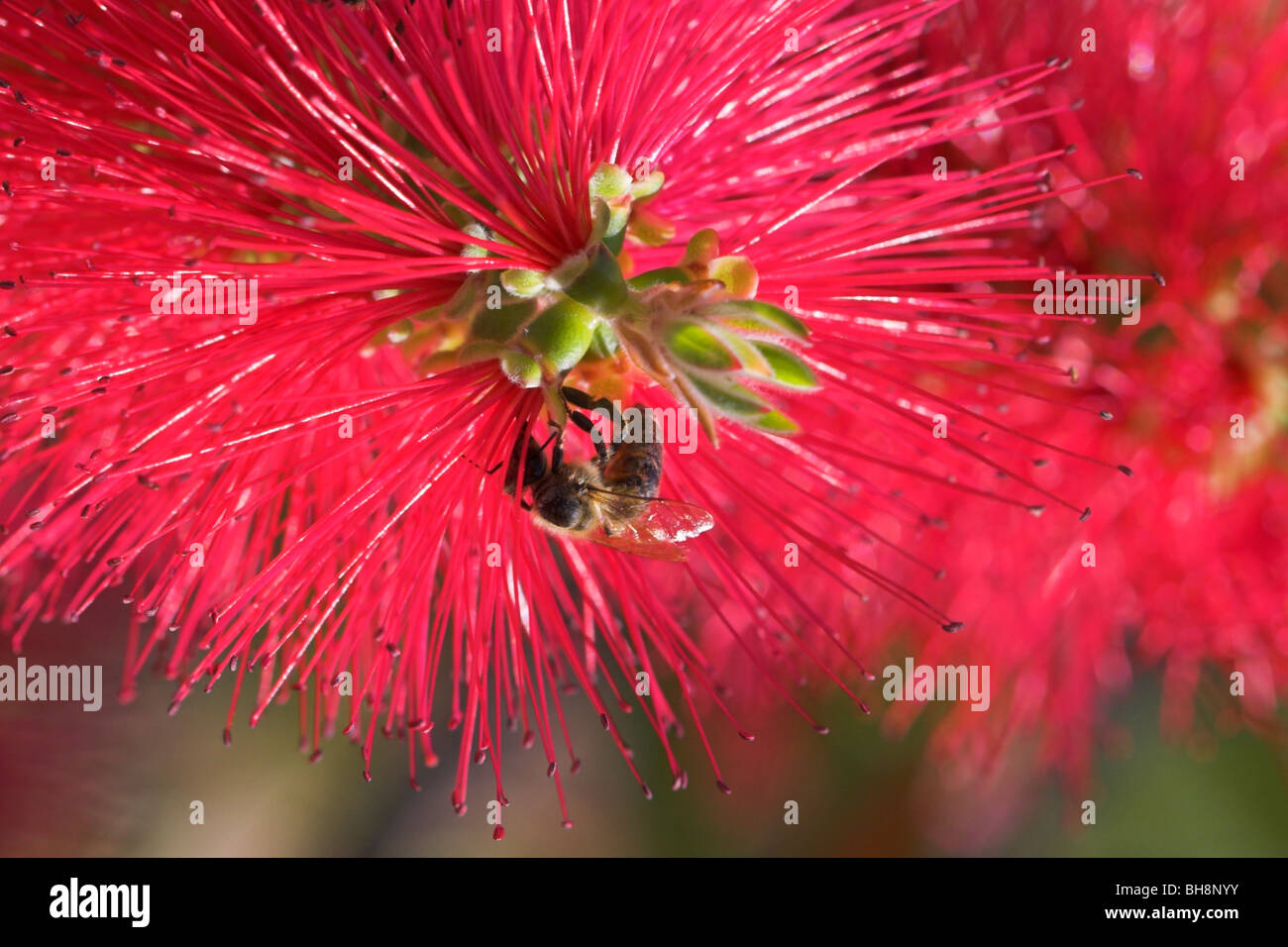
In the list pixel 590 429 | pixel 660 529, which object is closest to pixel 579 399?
pixel 590 429

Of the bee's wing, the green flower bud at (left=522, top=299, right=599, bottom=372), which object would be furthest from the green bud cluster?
the bee's wing

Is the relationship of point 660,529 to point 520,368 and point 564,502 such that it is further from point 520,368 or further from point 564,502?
point 520,368

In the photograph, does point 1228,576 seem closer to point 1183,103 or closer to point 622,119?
point 1183,103

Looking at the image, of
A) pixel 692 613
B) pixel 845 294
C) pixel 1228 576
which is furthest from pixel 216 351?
pixel 1228 576

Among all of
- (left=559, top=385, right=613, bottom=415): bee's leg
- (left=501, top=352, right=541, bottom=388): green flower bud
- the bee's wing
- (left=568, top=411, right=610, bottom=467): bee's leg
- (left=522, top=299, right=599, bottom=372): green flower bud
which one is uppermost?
(left=522, top=299, right=599, bottom=372): green flower bud

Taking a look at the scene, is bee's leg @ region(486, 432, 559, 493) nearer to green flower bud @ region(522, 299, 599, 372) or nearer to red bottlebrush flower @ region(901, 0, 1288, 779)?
green flower bud @ region(522, 299, 599, 372)

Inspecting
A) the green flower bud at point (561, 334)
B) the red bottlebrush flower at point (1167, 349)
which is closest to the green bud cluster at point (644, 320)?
the green flower bud at point (561, 334)

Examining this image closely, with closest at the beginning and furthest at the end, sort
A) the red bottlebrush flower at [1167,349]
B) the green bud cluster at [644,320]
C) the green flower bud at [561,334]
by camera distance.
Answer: the green bud cluster at [644,320] < the green flower bud at [561,334] < the red bottlebrush flower at [1167,349]

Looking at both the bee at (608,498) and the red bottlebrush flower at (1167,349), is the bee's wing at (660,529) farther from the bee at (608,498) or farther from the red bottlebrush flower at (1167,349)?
the red bottlebrush flower at (1167,349)
